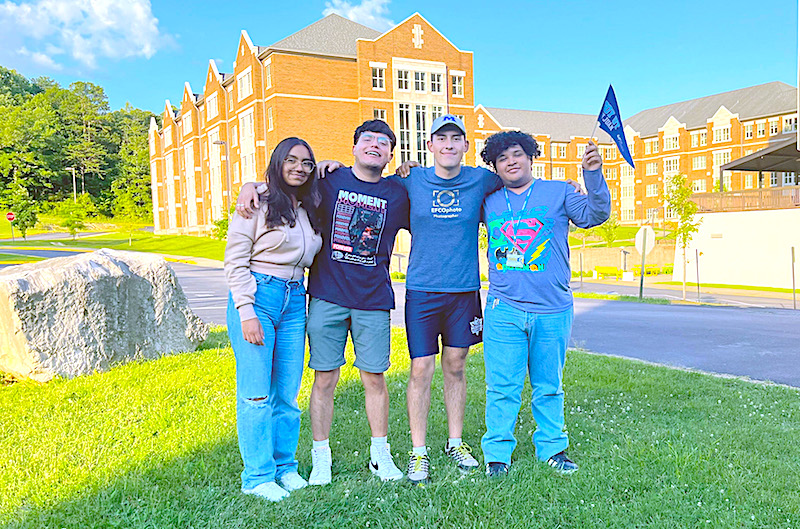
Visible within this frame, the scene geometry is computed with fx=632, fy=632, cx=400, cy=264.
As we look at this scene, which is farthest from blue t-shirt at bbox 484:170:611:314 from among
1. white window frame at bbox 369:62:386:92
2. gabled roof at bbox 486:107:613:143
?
gabled roof at bbox 486:107:613:143

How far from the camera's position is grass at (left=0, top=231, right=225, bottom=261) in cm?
4638

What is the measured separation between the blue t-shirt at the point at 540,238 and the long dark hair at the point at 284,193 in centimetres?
113

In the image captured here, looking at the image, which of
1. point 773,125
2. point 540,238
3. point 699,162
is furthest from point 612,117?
point 699,162

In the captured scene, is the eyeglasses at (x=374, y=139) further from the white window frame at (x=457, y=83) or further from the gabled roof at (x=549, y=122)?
Answer: the gabled roof at (x=549, y=122)

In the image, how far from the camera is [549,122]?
8106 cm

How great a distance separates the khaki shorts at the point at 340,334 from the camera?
3809 millimetres

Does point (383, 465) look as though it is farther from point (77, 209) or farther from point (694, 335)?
point (77, 209)

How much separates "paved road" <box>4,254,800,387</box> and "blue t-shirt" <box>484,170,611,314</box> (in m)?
4.65

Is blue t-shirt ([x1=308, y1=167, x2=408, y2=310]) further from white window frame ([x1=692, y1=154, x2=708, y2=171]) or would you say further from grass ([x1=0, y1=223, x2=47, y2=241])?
white window frame ([x1=692, y1=154, x2=708, y2=171])

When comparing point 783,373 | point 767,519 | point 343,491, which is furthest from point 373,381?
point 783,373

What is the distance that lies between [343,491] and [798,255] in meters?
26.2

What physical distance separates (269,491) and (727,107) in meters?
79.6

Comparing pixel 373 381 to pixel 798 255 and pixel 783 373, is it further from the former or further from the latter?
pixel 798 255

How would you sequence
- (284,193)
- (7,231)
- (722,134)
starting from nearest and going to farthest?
(284,193), (7,231), (722,134)
